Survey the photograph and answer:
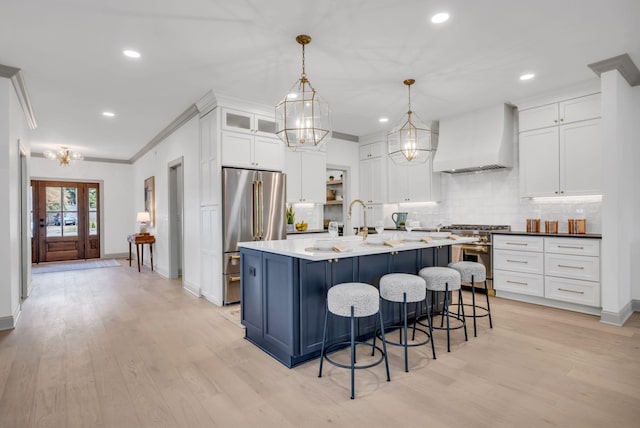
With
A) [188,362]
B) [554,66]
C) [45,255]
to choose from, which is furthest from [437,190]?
[45,255]

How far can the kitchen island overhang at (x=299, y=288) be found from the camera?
2674 mm

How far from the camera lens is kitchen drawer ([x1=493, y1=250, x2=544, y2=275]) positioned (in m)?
4.41

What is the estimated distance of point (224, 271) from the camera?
4523 millimetres

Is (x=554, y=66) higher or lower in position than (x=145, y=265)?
higher

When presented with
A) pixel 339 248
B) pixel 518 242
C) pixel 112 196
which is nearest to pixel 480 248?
pixel 518 242

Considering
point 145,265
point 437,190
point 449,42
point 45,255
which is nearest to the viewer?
point 449,42

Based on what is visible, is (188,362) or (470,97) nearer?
(188,362)

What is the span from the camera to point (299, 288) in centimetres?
269

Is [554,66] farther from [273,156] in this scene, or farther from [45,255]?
[45,255]

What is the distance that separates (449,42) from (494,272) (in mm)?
3183

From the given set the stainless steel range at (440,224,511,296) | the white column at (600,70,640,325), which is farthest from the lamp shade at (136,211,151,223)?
the white column at (600,70,640,325)

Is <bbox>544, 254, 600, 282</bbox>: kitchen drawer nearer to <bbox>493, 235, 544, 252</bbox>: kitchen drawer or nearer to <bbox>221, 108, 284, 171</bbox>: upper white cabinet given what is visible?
<bbox>493, 235, 544, 252</bbox>: kitchen drawer

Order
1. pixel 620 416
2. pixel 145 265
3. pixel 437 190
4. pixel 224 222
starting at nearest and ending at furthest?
1. pixel 620 416
2. pixel 224 222
3. pixel 437 190
4. pixel 145 265

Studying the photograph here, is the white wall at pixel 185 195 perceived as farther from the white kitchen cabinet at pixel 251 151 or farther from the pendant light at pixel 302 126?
the pendant light at pixel 302 126
